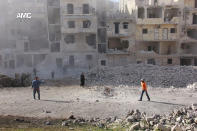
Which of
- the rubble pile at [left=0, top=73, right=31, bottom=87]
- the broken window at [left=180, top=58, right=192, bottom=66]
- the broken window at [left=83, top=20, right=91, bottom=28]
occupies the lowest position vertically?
the rubble pile at [left=0, top=73, right=31, bottom=87]

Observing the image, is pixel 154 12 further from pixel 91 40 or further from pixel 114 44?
pixel 91 40

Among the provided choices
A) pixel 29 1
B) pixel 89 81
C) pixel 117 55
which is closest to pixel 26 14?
pixel 29 1

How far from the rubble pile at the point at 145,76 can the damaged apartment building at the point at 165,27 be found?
6.06 metres

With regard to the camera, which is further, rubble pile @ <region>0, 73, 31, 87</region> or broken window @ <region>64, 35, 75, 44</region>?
broken window @ <region>64, 35, 75, 44</region>

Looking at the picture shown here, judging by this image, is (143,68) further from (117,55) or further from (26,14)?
(26,14)

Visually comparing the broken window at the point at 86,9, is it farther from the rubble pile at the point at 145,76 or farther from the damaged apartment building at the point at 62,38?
the rubble pile at the point at 145,76

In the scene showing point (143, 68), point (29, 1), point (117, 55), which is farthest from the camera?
point (29, 1)

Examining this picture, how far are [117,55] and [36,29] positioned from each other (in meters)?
12.8

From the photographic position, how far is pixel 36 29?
131 ft

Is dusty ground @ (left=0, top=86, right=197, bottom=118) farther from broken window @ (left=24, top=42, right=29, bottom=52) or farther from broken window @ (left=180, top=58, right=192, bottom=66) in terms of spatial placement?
broken window @ (left=180, top=58, right=192, bottom=66)

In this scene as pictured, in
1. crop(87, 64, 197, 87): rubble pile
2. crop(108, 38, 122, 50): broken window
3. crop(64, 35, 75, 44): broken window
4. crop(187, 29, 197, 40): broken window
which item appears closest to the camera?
crop(87, 64, 197, 87): rubble pile

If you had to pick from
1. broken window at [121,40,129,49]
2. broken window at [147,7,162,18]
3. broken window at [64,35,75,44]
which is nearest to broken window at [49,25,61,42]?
broken window at [64,35,75,44]

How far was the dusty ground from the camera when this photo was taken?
1712 centimetres

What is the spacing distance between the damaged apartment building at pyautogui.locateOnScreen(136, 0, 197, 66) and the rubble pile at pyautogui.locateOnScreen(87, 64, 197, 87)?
6.06m
